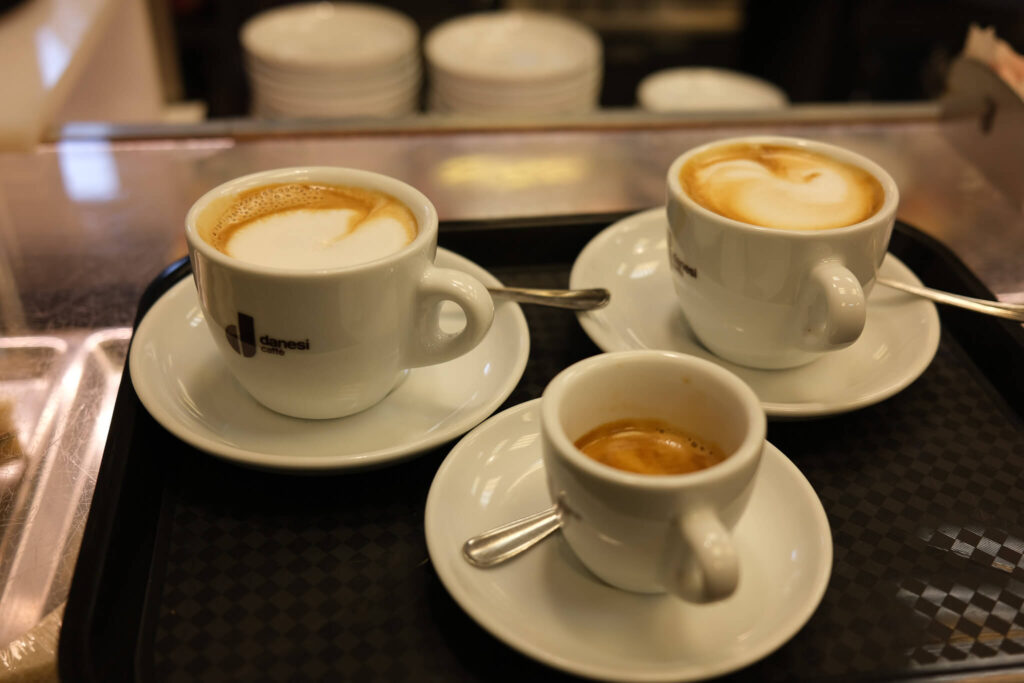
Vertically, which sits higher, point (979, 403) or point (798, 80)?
point (979, 403)

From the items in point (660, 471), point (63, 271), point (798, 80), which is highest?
point (660, 471)

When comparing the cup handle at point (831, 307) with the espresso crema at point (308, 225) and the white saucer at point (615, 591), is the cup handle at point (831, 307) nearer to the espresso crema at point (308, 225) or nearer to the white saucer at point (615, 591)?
the white saucer at point (615, 591)

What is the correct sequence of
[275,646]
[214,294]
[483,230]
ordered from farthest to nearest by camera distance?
[483,230], [214,294], [275,646]

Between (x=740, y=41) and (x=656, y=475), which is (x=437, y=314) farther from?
(x=740, y=41)

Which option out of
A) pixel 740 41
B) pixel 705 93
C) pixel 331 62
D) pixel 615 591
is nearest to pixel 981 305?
pixel 615 591

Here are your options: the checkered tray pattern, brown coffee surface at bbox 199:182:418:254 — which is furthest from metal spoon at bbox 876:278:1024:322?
brown coffee surface at bbox 199:182:418:254

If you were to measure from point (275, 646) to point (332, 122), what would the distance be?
3.18 feet

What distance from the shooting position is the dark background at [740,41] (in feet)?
7.98

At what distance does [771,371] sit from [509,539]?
1.23 ft

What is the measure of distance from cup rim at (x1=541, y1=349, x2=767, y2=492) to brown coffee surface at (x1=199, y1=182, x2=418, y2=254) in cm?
23

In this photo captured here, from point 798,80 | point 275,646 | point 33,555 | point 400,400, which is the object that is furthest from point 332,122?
point 798,80

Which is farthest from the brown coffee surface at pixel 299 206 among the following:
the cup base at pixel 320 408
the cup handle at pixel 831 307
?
the cup handle at pixel 831 307

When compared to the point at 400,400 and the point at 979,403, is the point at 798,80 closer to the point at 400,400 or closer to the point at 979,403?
the point at 979,403

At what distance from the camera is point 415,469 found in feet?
2.57
